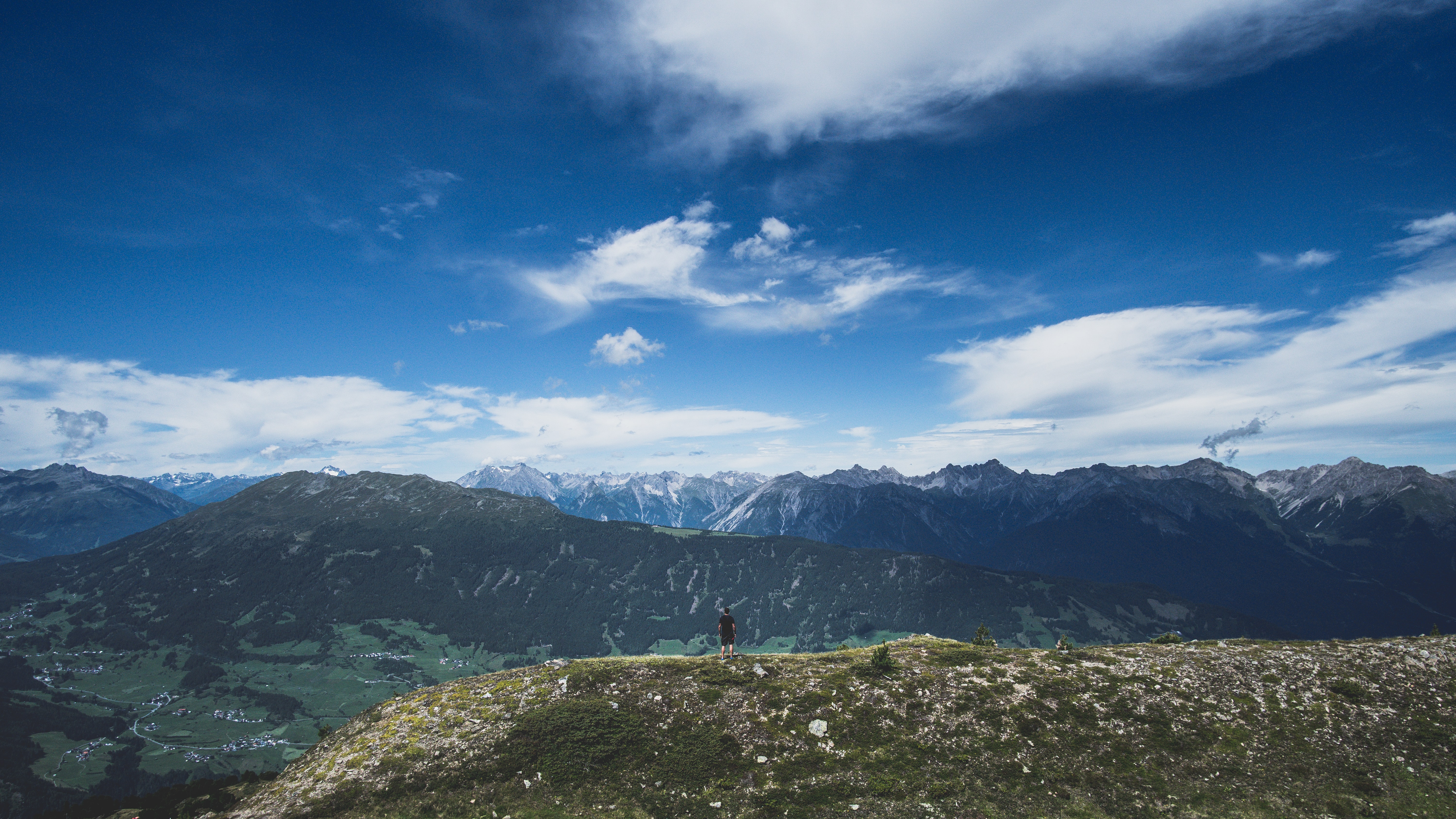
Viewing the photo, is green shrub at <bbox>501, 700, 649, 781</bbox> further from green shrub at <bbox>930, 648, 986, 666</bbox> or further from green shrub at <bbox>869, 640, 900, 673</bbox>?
green shrub at <bbox>930, 648, 986, 666</bbox>

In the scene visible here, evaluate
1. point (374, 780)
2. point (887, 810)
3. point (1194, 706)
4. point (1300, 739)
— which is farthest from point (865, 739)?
point (374, 780)

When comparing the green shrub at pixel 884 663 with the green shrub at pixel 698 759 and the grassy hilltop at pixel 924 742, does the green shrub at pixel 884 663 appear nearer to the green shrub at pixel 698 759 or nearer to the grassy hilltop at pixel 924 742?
the grassy hilltop at pixel 924 742

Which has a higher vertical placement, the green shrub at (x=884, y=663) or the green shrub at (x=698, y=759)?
the green shrub at (x=884, y=663)

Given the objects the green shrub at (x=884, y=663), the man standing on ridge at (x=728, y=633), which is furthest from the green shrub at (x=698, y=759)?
the green shrub at (x=884, y=663)

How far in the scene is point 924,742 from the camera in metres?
30.5

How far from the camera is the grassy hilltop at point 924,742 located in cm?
2642

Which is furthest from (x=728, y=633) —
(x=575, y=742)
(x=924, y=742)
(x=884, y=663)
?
(x=924, y=742)

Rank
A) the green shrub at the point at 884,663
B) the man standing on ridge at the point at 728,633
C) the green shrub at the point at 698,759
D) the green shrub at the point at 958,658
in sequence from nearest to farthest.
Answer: the green shrub at the point at 698,759 < the green shrub at the point at 884,663 < the green shrub at the point at 958,658 < the man standing on ridge at the point at 728,633

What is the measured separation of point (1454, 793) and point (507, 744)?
146 feet

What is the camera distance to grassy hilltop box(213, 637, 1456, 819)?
26.4 meters

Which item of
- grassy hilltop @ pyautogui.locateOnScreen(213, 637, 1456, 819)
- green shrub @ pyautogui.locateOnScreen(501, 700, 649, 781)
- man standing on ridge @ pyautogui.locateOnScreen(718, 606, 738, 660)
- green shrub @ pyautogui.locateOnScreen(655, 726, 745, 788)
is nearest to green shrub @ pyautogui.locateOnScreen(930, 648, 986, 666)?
grassy hilltop @ pyautogui.locateOnScreen(213, 637, 1456, 819)

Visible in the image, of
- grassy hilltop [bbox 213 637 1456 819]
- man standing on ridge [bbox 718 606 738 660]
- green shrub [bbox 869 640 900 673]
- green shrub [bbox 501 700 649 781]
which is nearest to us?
grassy hilltop [bbox 213 637 1456 819]

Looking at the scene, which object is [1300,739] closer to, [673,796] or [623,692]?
[673,796]

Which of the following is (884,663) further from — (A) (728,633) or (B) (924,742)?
(A) (728,633)
